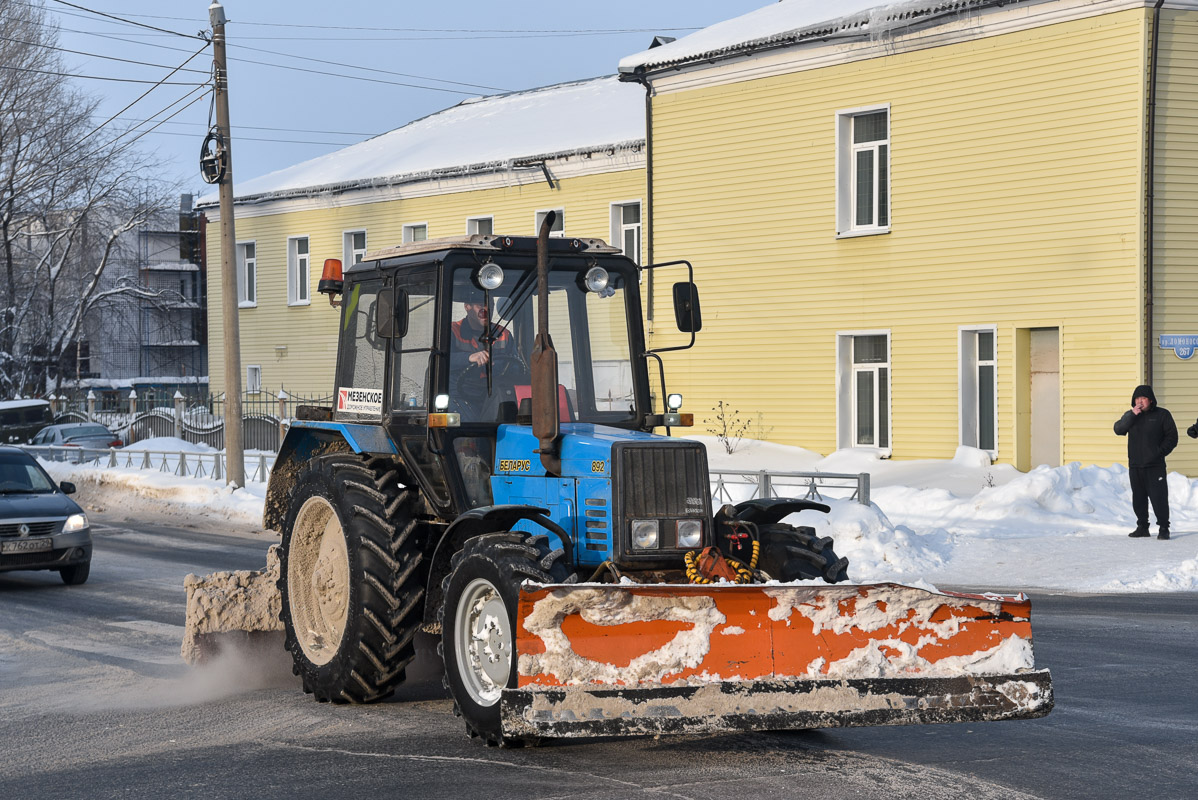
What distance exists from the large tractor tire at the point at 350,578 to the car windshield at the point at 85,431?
1157 inches

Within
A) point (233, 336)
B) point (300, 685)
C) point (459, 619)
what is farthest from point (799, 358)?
point (459, 619)

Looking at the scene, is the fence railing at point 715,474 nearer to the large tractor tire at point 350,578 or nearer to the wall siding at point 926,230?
the wall siding at point 926,230

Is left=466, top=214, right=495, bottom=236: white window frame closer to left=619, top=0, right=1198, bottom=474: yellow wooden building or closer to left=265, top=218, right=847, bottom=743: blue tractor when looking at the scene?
left=619, top=0, right=1198, bottom=474: yellow wooden building

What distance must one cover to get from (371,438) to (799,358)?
1745 cm

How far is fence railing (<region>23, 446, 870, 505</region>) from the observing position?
1803 centimetres

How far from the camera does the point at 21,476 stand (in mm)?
16422

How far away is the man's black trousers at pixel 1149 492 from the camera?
1719 centimetres

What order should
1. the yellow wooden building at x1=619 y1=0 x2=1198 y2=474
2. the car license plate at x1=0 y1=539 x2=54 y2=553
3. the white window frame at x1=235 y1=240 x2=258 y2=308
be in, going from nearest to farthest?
1. the car license plate at x1=0 y1=539 x2=54 y2=553
2. the yellow wooden building at x1=619 y1=0 x2=1198 y2=474
3. the white window frame at x1=235 y1=240 x2=258 y2=308

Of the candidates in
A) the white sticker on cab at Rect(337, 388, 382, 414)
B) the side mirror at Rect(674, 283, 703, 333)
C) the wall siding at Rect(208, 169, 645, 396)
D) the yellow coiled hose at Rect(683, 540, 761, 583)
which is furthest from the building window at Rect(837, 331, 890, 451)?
the yellow coiled hose at Rect(683, 540, 761, 583)

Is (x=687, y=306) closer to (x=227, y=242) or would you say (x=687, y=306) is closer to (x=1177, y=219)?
(x=1177, y=219)

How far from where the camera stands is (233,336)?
78.6 ft

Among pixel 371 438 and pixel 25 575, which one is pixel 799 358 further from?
pixel 371 438

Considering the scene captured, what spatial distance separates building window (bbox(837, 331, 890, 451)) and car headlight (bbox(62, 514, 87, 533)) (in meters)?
13.5

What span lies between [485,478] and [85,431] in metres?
31.1
